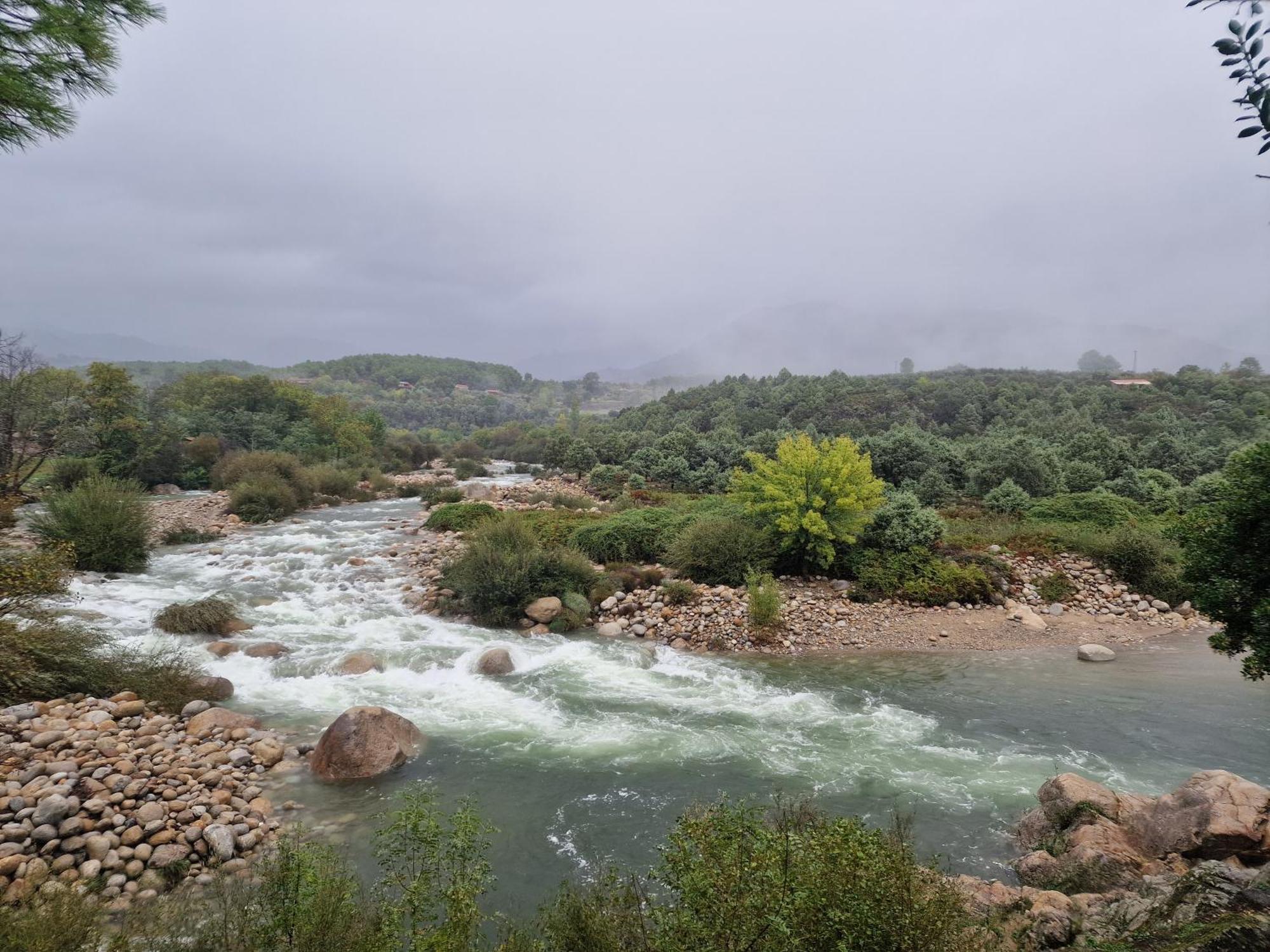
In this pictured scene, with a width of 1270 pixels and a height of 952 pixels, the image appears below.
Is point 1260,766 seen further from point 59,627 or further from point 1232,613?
point 59,627

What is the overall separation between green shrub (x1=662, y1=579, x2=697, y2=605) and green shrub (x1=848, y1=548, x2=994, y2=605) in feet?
12.9

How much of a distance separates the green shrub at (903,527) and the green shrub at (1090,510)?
19.3 feet

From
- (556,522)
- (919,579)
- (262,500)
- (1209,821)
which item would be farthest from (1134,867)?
(262,500)

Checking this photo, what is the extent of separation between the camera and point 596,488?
3184 cm

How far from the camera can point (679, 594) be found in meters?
14.2

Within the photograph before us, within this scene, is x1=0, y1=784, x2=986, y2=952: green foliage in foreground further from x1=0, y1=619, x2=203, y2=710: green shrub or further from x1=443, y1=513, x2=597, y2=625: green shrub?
x1=443, y1=513, x2=597, y2=625: green shrub

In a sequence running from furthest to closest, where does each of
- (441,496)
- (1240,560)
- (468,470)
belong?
(468,470) < (441,496) < (1240,560)

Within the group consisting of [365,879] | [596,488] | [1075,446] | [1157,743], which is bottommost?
[365,879]

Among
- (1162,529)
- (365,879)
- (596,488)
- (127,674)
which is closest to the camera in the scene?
(365,879)

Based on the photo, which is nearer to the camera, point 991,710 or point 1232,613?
point 1232,613

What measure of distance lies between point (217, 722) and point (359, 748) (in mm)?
2192

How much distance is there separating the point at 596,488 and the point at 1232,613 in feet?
89.6

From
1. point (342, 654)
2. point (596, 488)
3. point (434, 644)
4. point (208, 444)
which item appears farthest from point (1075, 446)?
point (208, 444)

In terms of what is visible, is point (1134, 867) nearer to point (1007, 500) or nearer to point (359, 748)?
point (359, 748)
